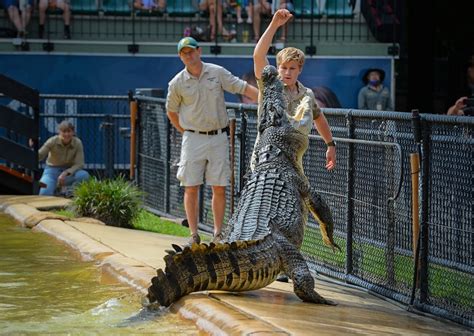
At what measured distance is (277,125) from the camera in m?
8.10

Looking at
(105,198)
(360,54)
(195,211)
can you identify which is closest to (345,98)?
(360,54)

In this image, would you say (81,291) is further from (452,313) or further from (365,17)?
(365,17)

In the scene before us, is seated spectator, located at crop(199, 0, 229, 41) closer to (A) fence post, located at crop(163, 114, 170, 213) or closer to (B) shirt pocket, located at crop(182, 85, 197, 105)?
(A) fence post, located at crop(163, 114, 170, 213)

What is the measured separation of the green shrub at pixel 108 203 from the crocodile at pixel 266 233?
4004mm

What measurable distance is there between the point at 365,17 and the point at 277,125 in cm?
1056

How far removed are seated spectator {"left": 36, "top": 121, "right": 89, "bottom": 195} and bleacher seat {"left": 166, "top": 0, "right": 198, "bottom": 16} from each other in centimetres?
397

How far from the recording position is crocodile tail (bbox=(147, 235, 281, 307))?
6820 millimetres

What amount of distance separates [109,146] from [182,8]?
3.86 m

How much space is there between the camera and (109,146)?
1539 cm

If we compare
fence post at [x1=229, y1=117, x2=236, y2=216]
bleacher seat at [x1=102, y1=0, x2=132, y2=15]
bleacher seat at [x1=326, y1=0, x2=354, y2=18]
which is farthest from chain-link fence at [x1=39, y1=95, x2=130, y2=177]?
fence post at [x1=229, y1=117, x2=236, y2=216]

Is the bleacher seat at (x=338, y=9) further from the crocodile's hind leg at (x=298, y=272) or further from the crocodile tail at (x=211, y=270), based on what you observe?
the crocodile tail at (x=211, y=270)

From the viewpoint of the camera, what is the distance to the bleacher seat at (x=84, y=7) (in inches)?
714

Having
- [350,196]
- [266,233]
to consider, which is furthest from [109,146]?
[266,233]

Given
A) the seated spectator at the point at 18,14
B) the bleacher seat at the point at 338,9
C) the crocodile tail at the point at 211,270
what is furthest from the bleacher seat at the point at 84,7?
the crocodile tail at the point at 211,270
